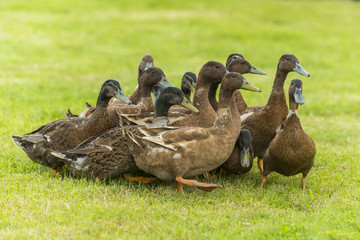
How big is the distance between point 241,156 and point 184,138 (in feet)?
3.09

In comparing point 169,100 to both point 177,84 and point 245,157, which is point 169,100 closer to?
point 245,157

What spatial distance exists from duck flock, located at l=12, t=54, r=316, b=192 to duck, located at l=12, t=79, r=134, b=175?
12 millimetres

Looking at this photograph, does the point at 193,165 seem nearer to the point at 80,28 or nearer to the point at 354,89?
the point at 354,89

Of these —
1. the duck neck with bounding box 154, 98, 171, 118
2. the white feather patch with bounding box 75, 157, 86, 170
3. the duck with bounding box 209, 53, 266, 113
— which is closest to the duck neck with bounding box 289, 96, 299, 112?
the duck with bounding box 209, 53, 266, 113

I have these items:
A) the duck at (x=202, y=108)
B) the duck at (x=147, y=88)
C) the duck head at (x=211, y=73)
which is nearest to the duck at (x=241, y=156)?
the duck at (x=202, y=108)

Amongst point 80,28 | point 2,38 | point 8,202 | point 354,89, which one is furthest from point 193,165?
point 80,28

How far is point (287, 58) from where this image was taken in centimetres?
671

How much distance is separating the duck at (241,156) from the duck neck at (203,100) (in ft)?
Answer: 1.73

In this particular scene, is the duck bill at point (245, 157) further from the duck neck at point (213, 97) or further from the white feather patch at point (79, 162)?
the white feather patch at point (79, 162)

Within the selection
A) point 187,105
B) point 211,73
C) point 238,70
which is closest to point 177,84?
point 238,70

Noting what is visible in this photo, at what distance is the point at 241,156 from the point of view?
611cm

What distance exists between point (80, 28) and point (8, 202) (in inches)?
639

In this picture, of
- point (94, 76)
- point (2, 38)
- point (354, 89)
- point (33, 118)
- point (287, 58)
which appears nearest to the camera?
point (287, 58)

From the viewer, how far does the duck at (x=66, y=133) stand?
6.07 m
